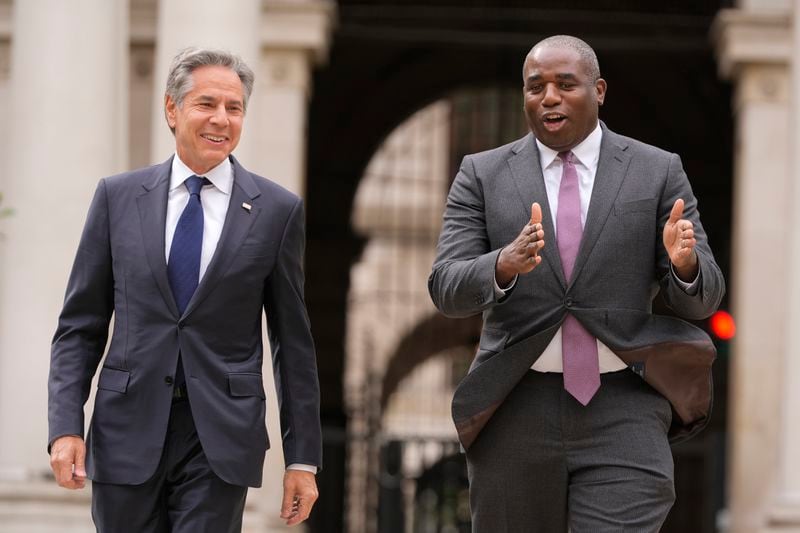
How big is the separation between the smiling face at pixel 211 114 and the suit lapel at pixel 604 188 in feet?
3.35

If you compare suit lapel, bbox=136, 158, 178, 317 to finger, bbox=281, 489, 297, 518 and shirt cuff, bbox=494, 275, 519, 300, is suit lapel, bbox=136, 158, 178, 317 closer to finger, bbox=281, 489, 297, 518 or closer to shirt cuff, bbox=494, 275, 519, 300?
finger, bbox=281, 489, 297, 518

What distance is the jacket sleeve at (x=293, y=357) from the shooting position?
5082mm

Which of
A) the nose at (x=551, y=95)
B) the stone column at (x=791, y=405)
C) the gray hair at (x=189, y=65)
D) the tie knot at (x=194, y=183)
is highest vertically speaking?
the gray hair at (x=189, y=65)

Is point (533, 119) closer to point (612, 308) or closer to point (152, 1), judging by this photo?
point (612, 308)

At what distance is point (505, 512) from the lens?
496cm

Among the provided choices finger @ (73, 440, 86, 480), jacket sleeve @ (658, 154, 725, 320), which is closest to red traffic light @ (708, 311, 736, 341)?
jacket sleeve @ (658, 154, 725, 320)

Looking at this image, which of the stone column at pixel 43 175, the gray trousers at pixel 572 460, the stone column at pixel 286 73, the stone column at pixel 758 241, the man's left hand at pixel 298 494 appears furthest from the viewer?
the stone column at pixel 286 73

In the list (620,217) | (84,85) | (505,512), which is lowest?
(505,512)

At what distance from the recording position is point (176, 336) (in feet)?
16.1

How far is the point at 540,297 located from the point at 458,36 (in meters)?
14.5

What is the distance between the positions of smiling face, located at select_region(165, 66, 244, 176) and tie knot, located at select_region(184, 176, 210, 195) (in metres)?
0.06

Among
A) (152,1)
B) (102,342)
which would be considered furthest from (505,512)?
(152,1)

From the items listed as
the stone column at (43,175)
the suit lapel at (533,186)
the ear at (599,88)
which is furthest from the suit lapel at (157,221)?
the stone column at (43,175)

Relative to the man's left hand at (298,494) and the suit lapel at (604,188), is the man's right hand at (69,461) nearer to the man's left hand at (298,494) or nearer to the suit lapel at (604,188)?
the man's left hand at (298,494)
